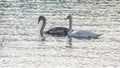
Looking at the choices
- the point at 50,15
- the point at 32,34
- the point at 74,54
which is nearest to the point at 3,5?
the point at 50,15

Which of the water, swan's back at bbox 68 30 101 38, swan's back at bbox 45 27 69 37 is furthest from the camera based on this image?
swan's back at bbox 45 27 69 37

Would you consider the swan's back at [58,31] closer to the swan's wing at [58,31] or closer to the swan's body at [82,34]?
the swan's wing at [58,31]

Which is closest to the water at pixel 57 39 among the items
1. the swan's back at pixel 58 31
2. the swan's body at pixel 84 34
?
the swan's body at pixel 84 34

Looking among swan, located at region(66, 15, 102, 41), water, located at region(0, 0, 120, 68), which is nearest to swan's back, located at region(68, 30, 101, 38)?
swan, located at region(66, 15, 102, 41)

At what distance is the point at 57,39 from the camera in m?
24.3

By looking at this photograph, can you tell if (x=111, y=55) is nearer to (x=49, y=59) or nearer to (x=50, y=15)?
(x=49, y=59)

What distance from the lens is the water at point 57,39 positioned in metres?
20.2

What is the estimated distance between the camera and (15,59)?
2048 centimetres

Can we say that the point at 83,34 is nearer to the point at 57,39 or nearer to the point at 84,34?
the point at 84,34

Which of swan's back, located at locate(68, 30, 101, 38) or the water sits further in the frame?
swan's back, located at locate(68, 30, 101, 38)

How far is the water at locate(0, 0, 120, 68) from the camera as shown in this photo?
20.2 metres

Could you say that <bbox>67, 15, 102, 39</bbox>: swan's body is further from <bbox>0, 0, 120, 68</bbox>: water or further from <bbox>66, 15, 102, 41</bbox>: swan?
<bbox>0, 0, 120, 68</bbox>: water

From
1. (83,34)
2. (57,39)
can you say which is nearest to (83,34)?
(83,34)

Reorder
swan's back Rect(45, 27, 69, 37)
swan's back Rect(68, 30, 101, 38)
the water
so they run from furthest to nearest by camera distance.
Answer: swan's back Rect(45, 27, 69, 37) < swan's back Rect(68, 30, 101, 38) < the water
